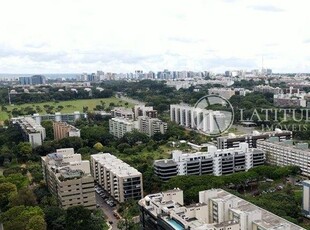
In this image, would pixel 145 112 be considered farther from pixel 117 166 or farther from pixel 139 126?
pixel 117 166

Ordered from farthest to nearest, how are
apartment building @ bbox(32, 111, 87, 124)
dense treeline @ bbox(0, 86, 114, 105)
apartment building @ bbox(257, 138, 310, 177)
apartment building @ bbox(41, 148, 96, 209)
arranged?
dense treeline @ bbox(0, 86, 114, 105) → apartment building @ bbox(32, 111, 87, 124) → apartment building @ bbox(257, 138, 310, 177) → apartment building @ bbox(41, 148, 96, 209)

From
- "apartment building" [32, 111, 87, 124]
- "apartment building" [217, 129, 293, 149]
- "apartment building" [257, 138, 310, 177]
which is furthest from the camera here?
"apartment building" [32, 111, 87, 124]

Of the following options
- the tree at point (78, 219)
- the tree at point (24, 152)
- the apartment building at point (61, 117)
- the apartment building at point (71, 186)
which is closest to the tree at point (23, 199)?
the apartment building at point (71, 186)

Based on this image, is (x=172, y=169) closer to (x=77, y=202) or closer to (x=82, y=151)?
(x=77, y=202)

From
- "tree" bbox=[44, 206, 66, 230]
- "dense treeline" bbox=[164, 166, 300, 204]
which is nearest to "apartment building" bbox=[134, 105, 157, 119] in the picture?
"dense treeline" bbox=[164, 166, 300, 204]

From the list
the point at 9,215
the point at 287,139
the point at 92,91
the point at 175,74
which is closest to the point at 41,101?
the point at 92,91

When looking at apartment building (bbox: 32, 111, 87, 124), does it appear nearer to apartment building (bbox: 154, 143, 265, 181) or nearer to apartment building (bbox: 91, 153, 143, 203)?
apartment building (bbox: 91, 153, 143, 203)

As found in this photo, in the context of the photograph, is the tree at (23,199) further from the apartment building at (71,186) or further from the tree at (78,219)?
the tree at (78,219)
